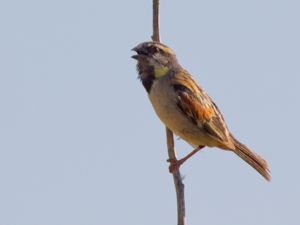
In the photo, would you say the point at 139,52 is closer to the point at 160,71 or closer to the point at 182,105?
the point at 160,71

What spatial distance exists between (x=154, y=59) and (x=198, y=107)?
2.93 feet

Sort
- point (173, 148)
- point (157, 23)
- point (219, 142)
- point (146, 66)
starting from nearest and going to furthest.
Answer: point (157, 23) → point (173, 148) → point (146, 66) → point (219, 142)

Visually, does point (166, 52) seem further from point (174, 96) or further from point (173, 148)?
point (173, 148)

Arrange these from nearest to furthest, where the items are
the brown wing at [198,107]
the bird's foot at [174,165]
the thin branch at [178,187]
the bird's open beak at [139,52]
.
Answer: the thin branch at [178,187], the bird's foot at [174,165], the bird's open beak at [139,52], the brown wing at [198,107]

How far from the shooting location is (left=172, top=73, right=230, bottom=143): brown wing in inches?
341

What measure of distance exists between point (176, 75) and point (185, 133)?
0.72 meters

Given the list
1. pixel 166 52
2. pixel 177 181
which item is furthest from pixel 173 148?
pixel 166 52

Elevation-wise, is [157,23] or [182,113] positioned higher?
[157,23]

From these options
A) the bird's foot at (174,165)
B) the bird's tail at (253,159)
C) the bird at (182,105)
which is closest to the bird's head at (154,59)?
the bird at (182,105)

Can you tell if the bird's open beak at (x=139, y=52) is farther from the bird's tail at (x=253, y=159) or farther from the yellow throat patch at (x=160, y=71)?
the bird's tail at (x=253, y=159)

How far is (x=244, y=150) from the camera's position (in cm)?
924

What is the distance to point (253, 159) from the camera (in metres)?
9.20

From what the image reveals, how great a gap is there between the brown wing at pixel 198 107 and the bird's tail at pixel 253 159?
0.85 feet

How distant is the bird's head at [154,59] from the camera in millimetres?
8172
